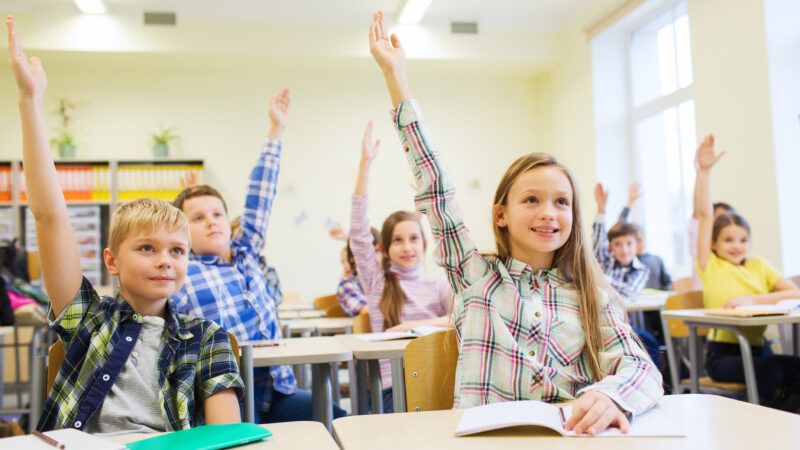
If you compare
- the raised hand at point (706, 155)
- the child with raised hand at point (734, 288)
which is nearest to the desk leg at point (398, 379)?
the child with raised hand at point (734, 288)

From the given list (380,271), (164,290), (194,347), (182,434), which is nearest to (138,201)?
(164,290)

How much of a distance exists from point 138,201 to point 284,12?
4.99m

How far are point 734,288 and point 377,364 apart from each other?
210 centimetres

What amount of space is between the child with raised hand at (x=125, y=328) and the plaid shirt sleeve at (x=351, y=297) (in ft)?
7.10

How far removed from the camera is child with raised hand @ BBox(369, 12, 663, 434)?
1.33 m

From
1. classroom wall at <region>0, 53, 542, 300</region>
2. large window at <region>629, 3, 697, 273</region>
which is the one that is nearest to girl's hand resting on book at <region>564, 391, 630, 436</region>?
large window at <region>629, 3, 697, 273</region>

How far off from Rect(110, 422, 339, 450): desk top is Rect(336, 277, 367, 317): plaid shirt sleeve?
2.56 m

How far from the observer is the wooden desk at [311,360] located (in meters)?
1.83

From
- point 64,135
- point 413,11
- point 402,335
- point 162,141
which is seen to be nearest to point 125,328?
point 402,335

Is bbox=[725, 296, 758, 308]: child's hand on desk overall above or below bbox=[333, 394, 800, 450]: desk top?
below

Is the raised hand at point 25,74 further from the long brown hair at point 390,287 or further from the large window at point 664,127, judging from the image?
the large window at point 664,127

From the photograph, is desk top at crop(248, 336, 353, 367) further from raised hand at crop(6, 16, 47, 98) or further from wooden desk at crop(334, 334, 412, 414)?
raised hand at crop(6, 16, 47, 98)

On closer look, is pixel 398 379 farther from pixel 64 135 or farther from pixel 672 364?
pixel 64 135

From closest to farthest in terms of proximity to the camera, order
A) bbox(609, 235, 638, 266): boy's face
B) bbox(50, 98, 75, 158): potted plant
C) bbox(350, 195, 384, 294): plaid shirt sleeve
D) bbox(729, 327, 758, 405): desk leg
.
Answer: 1. bbox(729, 327, 758, 405): desk leg
2. bbox(350, 195, 384, 294): plaid shirt sleeve
3. bbox(609, 235, 638, 266): boy's face
4. bbox(50, 98, 75, 158): potted plant
